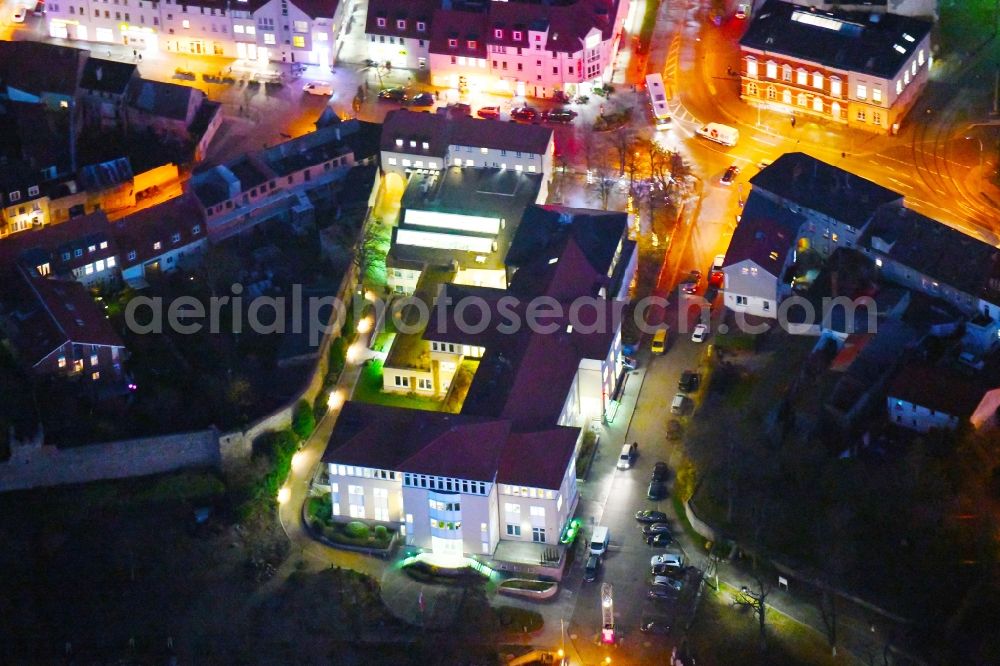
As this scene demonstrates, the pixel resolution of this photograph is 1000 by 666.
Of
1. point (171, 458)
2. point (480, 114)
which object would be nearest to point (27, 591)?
point (171, 458)

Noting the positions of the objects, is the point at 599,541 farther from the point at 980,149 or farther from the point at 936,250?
the point at 980,149

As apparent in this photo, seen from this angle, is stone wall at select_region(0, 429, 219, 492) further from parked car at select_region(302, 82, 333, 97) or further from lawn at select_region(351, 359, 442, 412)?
parked car at select_region(302, 82, 333, 97)

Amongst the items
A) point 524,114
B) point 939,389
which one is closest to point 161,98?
point 524,114

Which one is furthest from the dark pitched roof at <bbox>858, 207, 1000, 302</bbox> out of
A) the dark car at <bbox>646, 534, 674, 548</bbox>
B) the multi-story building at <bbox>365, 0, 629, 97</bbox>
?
the multi-story building at <bbox>365, 0, 629, 97</bbox>

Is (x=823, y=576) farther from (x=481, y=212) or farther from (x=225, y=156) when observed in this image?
(x=225, y=156)

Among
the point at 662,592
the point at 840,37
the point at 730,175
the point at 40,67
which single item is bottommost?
the point at 662,592

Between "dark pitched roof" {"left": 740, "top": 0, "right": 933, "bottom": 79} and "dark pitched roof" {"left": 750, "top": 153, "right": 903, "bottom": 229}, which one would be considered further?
"dark pitched roof" {"left": 740, "top": 0, "right": 933, "bottom": 79}
